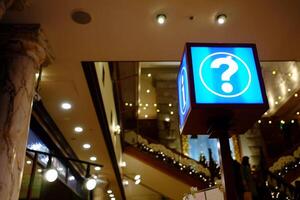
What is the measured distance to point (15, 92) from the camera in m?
4.19

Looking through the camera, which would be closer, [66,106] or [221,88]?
[221,88]

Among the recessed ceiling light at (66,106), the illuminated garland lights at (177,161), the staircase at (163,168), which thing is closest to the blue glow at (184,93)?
the recessed ceiling light at (66,106)

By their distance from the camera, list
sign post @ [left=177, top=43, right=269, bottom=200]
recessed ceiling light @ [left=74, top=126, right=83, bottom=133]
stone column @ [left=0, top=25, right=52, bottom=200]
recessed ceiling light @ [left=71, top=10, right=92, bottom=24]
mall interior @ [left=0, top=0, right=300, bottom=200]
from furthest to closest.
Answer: recessed ceiling light @ [left=74, top=126, right=83, bottom=133] < recessed ceiling light @ [left=71, top=10, right=92, bottom=24] < mall interior @ [left=0, top=0, right=300, bottom=200] < stone column @ [left=0, top=25, right=52, bottom=200] < sign post @ [left=177, top=43, right=269, bottom=200]

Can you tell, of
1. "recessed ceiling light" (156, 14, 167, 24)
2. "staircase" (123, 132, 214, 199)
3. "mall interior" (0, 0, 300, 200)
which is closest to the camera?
"mall interior" (0, 0, 300, 200)

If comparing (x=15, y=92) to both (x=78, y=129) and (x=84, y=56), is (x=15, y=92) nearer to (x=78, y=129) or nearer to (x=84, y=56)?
(x=84, y=56)

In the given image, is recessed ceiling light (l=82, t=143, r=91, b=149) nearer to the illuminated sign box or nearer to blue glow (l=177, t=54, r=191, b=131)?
blue glow (l=177, t=54, r=191, b=131)

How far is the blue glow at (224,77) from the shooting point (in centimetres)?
184

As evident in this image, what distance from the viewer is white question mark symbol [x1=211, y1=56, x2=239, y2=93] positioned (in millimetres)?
1883

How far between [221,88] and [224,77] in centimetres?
10

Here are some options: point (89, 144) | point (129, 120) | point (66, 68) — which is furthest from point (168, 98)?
point (66, 68)

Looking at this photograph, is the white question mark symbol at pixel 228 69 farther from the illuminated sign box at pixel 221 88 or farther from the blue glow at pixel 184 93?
the blue glow at pixel 184 93

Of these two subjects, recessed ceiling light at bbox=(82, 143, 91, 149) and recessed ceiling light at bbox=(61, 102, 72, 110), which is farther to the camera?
recessed ceiling light at bbox=(82, 143, 91, 149)

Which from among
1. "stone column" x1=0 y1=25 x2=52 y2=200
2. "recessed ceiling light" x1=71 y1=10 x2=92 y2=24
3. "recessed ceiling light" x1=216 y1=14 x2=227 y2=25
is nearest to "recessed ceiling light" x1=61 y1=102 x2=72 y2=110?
"stone column" x1=0 y1=25 x2=52 y2=200

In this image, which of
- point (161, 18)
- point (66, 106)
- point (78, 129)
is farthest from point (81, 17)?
point (78, 129)
